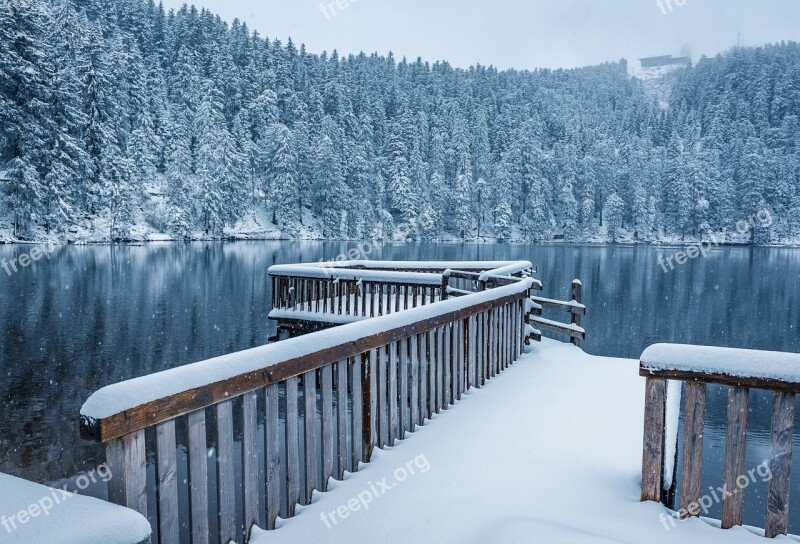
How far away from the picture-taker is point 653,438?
3707 mm

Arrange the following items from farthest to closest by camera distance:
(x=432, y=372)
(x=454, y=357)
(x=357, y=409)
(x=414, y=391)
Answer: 1. (x=454, y=357)
2. (x=432, y=372)
3. (x=414, y=391)
4. (x=357, y=409)

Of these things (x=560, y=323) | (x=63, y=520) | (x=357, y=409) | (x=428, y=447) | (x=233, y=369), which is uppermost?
(x=233, y=369)

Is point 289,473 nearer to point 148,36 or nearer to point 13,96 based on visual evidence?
point 13,96

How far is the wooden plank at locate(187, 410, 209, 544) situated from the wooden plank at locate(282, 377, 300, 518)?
2.36ft

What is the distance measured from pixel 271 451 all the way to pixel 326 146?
7889 centimetres

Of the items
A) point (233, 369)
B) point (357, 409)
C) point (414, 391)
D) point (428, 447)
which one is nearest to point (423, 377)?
point (414, 391)

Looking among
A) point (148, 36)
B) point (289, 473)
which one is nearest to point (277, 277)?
point (289, 473)

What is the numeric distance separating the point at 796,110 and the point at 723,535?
469 feet

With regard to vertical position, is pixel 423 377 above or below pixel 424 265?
below

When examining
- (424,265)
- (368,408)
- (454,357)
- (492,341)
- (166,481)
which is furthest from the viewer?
(424,265)

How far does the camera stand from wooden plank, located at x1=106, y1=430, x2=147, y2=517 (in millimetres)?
2488

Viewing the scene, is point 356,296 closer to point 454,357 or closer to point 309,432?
point 454,357

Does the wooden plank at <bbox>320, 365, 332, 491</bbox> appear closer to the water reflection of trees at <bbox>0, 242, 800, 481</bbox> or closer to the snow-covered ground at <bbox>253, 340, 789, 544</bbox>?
the snow-covered ground at <bbox>253, 340, 789, 544</bbox>

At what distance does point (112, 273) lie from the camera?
103 ft
